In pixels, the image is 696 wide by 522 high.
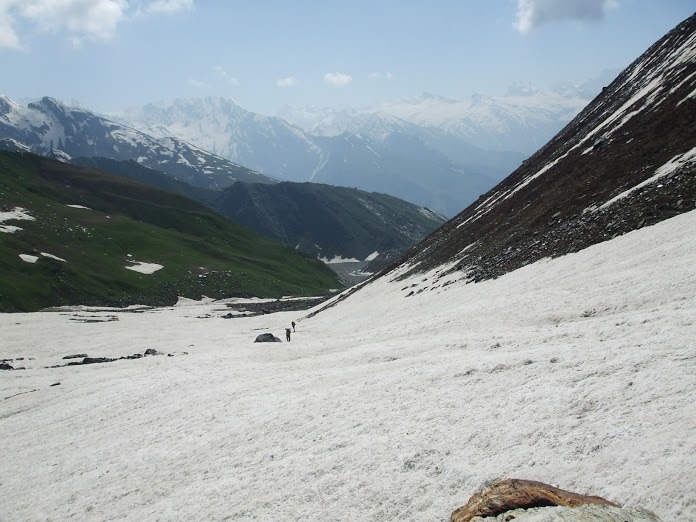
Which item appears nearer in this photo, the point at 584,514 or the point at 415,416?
the point at 584,514

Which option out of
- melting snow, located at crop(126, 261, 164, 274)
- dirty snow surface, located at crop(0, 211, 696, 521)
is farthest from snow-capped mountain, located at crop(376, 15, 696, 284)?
melting snow, located at crop(126, 261, 164, 274)

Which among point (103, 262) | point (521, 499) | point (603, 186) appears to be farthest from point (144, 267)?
point (521, 499)

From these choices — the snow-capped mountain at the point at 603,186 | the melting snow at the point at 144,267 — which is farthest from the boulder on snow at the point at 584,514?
the melting snow at the point at 144,267

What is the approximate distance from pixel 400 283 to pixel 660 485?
57.9 meters

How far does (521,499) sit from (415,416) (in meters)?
7.91

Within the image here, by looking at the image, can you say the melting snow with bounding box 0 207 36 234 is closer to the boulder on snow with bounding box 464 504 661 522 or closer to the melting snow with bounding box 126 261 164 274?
the melting snow with bounding box 126 261 164 274

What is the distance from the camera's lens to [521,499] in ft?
37.1

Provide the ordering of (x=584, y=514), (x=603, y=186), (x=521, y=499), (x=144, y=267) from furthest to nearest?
(x=144, y=267) → (x=603, y=186) → (x=521, y=499) → (x=584, y=514)

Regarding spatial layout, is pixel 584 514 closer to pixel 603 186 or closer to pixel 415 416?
pixel 415 416

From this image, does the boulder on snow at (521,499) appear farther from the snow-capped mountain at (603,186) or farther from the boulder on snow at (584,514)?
the snow-capped mountain at (603,186)

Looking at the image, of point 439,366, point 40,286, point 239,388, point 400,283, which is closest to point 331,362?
point 239,388

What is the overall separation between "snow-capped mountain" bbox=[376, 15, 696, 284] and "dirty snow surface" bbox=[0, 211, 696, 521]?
4.99m

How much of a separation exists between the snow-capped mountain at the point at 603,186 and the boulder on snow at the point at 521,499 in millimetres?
30338

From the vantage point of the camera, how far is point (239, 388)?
30359 millimetres
